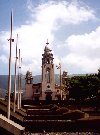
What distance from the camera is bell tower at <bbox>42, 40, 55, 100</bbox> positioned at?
3285 inches

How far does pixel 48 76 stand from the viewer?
85562 mm

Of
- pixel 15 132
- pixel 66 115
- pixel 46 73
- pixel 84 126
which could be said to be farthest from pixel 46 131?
pixel 46 73

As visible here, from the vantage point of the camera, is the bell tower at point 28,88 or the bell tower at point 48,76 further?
the bell tower at point 28,88

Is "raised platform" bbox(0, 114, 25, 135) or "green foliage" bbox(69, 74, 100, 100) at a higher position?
"green foliage" bbox(69, 74, 100, 100)

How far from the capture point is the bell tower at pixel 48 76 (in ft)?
274

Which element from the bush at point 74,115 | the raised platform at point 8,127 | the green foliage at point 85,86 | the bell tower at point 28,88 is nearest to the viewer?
the raised platform at point 8,127

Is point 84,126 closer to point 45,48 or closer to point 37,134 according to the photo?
point 37,134

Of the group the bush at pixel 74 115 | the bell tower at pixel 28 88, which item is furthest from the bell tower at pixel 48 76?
the bush at pixel 74 115

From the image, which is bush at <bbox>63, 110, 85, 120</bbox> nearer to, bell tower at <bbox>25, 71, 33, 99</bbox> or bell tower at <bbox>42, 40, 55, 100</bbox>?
bell tower at <bbox>42, 40, 55, 100</bbox>

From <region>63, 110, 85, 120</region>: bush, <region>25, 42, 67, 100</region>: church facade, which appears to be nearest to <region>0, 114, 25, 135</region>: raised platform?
<region>63, 110, 85, 120</region>: bush

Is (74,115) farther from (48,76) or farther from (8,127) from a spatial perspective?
(48,76)

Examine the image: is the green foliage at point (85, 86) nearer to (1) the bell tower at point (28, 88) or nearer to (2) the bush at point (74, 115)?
(1) the bell tower at point (28, 88)

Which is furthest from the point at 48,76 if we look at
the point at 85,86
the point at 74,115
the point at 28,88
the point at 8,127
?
the point at 8,127

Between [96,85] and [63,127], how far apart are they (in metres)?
40.9
